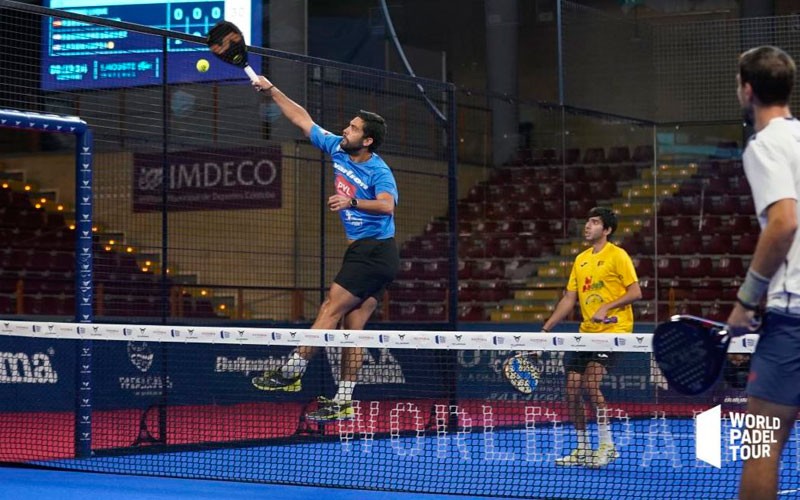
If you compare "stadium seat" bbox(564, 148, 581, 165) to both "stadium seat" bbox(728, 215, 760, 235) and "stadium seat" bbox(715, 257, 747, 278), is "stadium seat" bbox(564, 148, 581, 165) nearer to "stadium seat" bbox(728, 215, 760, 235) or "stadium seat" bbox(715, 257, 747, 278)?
"stadium seat" bbox(728, 215, 760, 235)

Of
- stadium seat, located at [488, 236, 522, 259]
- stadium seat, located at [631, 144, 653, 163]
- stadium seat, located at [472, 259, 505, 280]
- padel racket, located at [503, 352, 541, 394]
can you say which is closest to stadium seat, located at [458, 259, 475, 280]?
stadium seat, located at [472, 259, 505, 280]

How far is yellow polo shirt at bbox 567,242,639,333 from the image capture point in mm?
10539

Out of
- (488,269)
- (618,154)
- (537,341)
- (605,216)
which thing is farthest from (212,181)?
(537,341)

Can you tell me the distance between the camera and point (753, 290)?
4984 mm

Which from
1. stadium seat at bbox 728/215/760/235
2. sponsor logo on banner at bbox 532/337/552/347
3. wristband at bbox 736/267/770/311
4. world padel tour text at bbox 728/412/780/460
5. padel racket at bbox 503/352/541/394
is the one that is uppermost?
stadium seat at bbox 728/215/760/235

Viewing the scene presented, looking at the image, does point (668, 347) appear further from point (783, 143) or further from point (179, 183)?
point (179, 183)

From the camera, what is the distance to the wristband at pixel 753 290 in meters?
4.96

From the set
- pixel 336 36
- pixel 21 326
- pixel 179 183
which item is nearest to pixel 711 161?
pixel 336 36

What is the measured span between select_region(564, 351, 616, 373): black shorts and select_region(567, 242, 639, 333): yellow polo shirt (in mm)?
216

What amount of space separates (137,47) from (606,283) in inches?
212

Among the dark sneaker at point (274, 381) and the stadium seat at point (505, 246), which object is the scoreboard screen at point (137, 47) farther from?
the stadium seat at point (505, 246)

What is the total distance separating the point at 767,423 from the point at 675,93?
16489 mm

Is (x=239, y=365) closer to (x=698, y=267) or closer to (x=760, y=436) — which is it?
(x=760, y=436)

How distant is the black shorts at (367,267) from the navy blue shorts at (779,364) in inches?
168
